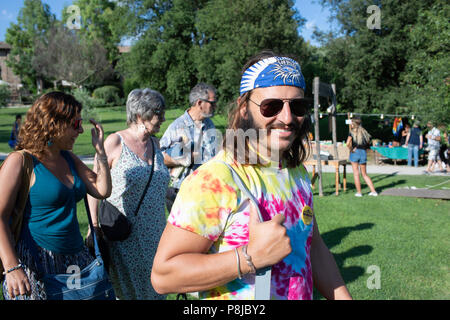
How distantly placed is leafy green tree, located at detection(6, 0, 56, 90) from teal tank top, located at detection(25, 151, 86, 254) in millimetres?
59904

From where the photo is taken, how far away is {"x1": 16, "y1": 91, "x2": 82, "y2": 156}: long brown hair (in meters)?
2.38

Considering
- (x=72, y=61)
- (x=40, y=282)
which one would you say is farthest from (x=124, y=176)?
(x=72, y=61)

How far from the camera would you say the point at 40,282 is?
2.21 m

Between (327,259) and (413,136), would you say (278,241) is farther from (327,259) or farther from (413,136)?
(413,136)

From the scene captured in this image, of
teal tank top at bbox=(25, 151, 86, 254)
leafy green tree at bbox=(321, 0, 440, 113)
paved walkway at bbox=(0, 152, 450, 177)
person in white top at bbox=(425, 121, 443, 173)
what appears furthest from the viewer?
leafy green tree at bbox=(321, 0, 440, 113)

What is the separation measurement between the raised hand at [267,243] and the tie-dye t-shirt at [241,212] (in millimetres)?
71

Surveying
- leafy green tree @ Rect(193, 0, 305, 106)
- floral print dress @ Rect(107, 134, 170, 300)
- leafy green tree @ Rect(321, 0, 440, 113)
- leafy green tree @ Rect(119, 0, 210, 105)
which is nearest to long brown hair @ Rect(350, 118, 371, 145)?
floral print dress @ Rect(107, 134, 170, 300)

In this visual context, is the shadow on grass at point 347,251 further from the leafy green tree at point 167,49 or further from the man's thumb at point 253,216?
the leafy green tree at point 167,49

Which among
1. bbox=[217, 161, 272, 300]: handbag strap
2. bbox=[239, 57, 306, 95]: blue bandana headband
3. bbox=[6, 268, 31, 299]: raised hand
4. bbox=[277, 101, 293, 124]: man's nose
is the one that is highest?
bbox=[239, 57, 306, 95]: blue bandana headband

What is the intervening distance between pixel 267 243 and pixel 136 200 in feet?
6.63

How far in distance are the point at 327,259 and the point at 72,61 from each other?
154ft

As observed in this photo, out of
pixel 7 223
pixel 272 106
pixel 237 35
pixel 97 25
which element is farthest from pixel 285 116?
pixel 97 25

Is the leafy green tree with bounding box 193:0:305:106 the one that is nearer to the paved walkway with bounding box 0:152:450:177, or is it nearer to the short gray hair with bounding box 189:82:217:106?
the paved walkway with bounding box 0:152:450:177

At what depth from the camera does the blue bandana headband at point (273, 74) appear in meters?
1.44
